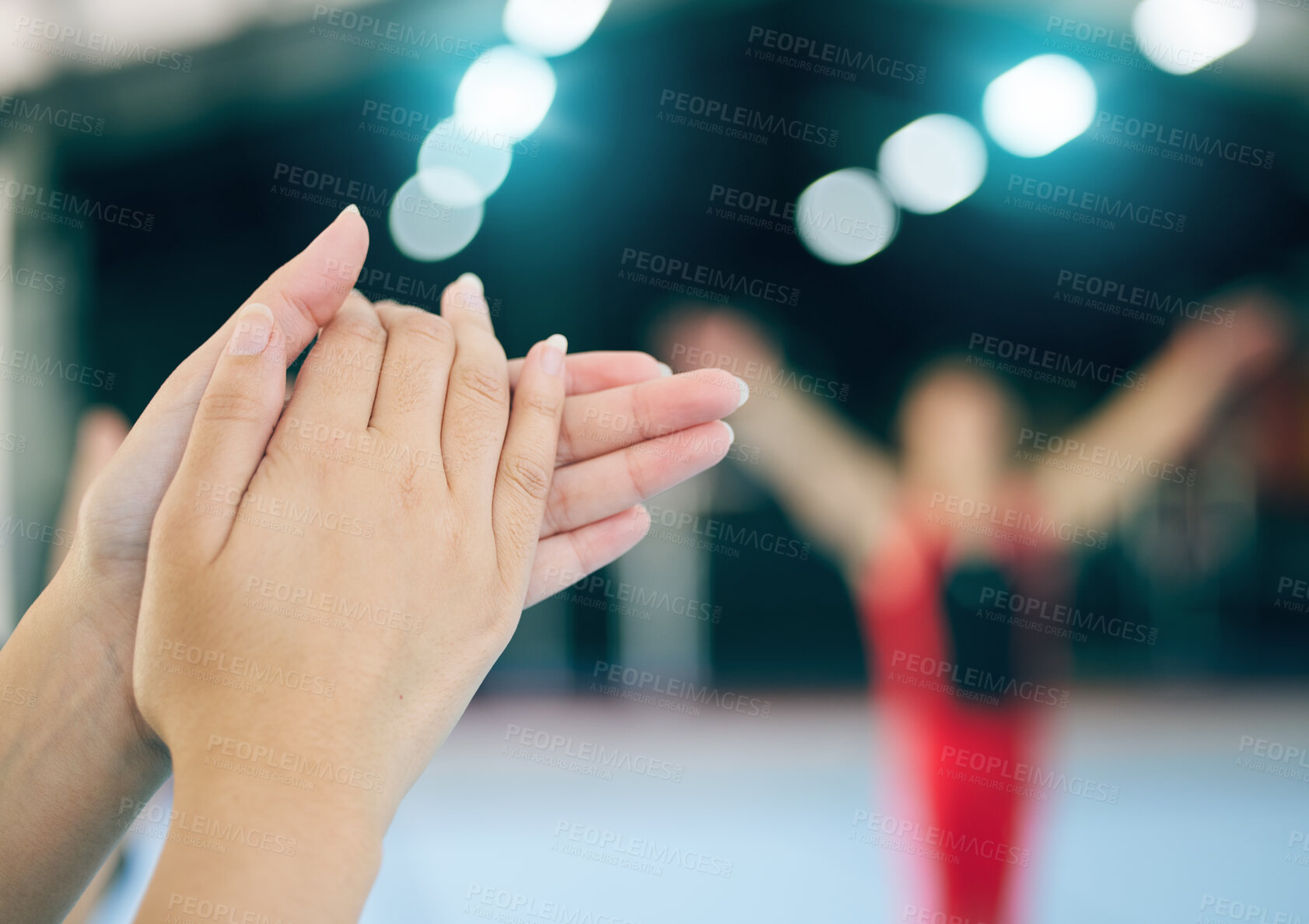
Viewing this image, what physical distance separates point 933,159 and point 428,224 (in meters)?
3.64

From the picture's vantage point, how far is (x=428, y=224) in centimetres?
545

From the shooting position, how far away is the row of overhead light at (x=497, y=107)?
11.8ft

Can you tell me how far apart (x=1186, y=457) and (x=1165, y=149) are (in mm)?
3348

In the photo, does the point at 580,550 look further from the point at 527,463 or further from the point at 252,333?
the point at 252,333

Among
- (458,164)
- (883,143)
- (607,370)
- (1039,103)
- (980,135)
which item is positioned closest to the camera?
(607,370)

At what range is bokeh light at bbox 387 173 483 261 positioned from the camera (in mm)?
5164

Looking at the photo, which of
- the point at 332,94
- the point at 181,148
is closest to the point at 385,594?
the point at 332,94

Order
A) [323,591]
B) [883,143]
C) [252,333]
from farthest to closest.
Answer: [883,143] < [252,333] < [323,591]

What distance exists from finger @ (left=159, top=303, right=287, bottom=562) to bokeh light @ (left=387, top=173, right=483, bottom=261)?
15.3 ft

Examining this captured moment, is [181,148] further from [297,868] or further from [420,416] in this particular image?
[297,868]

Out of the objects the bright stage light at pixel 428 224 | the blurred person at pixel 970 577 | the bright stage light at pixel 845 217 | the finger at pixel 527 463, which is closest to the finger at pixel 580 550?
the finger at pixel 527 463

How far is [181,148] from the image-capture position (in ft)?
15.8

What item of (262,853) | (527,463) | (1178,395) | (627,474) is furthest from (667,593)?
(262,853)

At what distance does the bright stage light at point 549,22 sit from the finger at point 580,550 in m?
3.31
